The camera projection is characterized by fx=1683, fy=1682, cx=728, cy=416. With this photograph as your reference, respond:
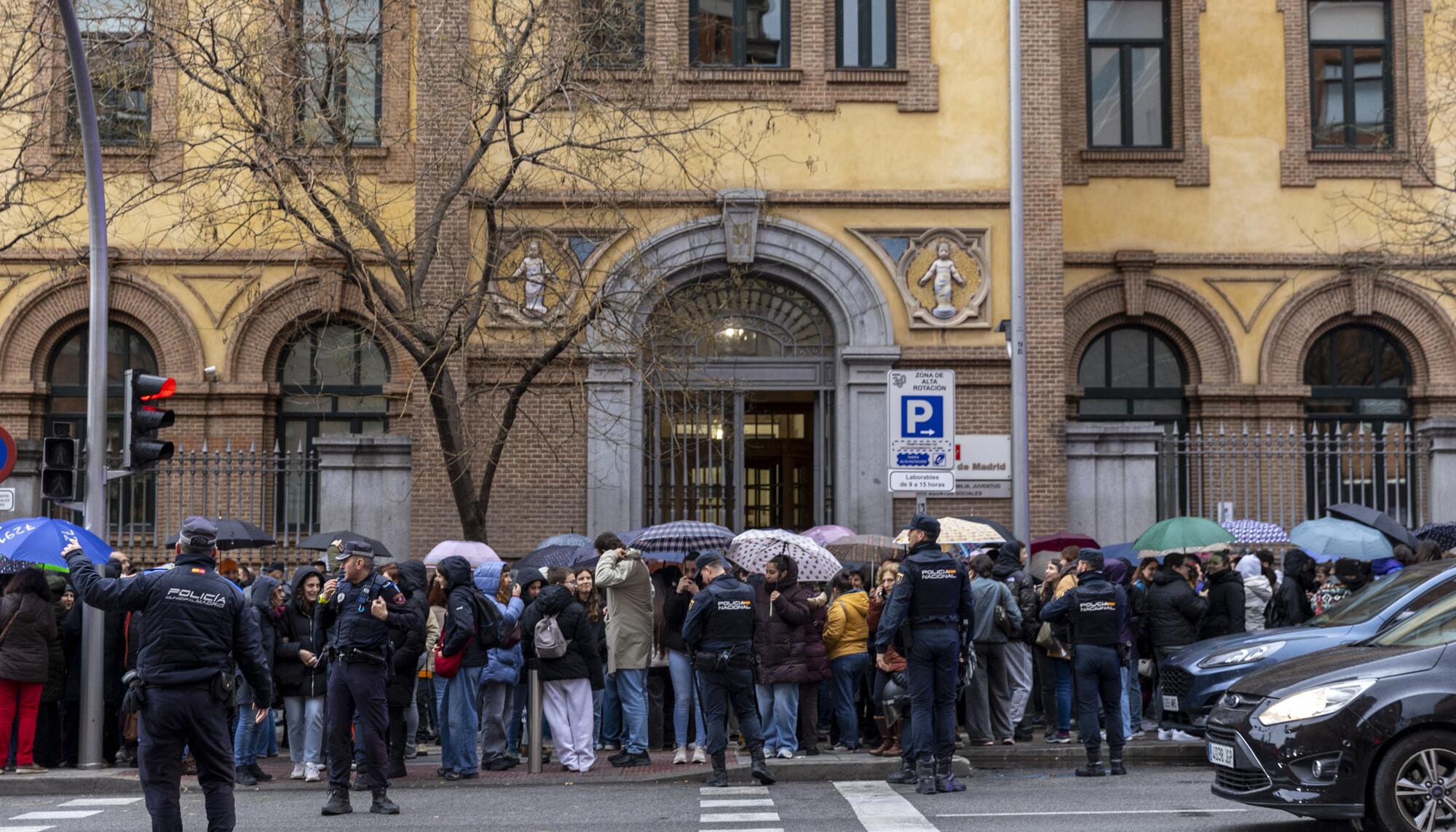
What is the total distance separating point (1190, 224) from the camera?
25016 millimetres

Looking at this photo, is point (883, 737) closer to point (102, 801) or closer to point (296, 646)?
point (296, 646)

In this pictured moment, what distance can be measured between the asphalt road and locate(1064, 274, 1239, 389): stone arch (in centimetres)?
1201

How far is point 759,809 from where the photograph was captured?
38.9 ft

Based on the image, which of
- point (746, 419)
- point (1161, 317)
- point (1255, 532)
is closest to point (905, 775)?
point (1255, 532)

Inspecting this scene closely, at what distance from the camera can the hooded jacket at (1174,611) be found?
585 inches

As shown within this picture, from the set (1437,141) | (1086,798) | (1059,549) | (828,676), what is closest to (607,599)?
(828,676)

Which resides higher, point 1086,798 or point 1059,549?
point 1059,549

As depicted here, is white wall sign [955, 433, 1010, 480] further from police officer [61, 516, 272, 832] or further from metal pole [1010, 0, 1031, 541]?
police officer [61, 516, 272, 832]

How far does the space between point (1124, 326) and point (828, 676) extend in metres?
12.6

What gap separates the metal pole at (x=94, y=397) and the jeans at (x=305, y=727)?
164cm

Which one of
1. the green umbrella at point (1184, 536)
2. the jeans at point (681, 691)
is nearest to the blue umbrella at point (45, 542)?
the jeans at point (681, 691)

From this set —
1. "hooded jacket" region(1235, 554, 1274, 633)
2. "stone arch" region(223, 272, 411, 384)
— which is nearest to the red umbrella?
"hooded jacket" region(1235, 554, 1274, 633)

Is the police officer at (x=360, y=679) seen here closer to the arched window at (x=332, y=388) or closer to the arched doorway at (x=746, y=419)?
the arched doorway at (x=746, y=419)

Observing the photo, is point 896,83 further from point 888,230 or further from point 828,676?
point 828,676
